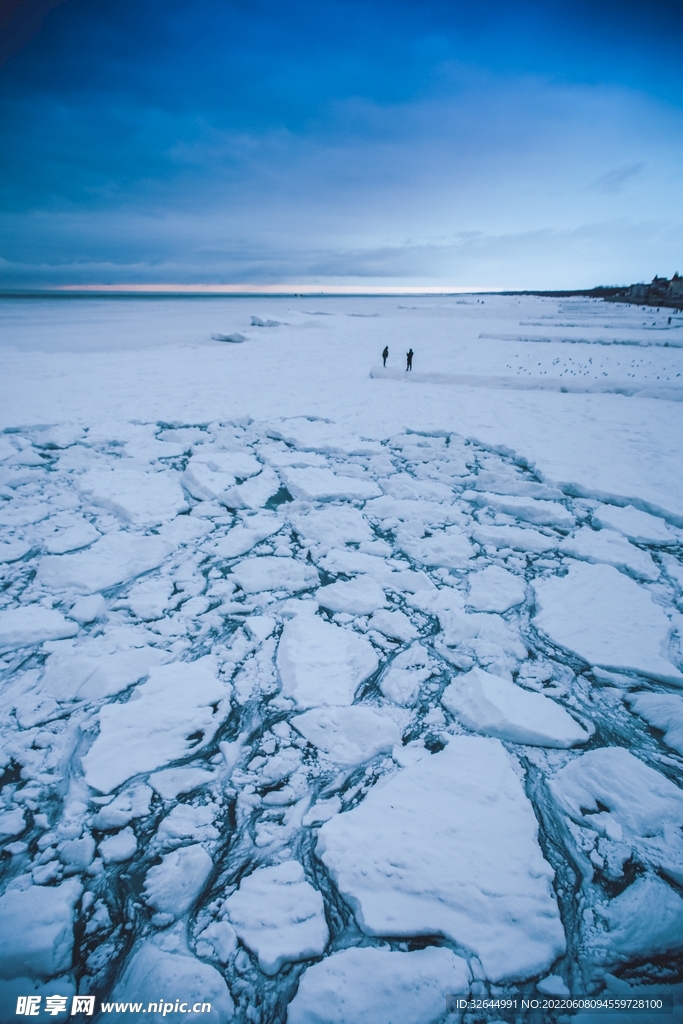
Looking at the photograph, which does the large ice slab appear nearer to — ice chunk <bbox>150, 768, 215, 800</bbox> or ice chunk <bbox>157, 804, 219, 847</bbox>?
ice chunk <bbox>157, 804, 219, 847</bbox>

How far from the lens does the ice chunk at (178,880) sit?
141cm

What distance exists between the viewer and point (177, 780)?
5.71 feet

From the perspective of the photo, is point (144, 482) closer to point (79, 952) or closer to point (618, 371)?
point (79, 952)

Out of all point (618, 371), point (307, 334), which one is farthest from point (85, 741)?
point (307, 334)

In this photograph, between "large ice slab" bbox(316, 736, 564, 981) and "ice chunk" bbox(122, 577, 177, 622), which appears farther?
"ice chunk" bbox(122, 577, 177, 622)

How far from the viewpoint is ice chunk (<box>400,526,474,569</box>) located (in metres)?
3.15

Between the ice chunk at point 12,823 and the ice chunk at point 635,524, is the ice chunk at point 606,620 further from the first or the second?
the ice chunk at point 12,823

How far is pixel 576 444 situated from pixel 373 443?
8.53 feet

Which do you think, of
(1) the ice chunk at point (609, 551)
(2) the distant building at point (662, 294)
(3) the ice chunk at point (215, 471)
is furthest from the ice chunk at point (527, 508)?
(2) the distant building at point (662, 294)

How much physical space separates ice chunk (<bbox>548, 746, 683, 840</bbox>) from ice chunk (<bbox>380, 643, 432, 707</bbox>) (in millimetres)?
690

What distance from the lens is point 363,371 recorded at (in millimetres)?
10227

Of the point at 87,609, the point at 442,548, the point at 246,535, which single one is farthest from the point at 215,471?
the point at 442,548

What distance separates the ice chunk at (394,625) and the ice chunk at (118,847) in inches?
58.6

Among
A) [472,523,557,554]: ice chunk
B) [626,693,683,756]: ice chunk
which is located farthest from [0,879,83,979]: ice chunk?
[472,523,557,554]: ice chunk
